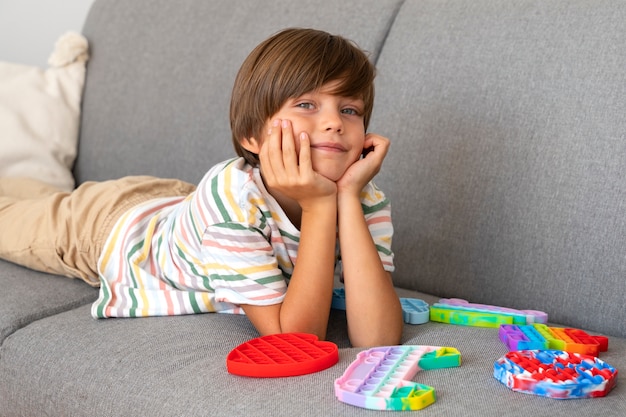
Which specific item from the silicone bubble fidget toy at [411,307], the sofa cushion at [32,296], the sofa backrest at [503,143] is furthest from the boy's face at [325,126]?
the sofa cushion at [32,296]

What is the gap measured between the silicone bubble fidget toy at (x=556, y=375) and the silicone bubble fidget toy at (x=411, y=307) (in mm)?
297

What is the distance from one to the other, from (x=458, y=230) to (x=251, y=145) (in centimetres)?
46

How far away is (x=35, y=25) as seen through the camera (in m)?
3.03

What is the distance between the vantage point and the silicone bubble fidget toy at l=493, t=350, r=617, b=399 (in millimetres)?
1001

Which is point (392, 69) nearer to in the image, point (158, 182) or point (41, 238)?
point (158, 182)

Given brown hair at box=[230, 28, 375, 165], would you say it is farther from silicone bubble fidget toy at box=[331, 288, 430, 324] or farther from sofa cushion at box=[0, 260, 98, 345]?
sofa cushion at box=[0, 260, 98, 345]

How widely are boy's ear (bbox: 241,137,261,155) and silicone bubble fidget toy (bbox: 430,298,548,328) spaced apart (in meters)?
0.40

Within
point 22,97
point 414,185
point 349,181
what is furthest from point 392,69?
point 22,97

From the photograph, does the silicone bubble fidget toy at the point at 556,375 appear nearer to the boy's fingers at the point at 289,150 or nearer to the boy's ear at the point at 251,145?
the boy's fingers at the point at 289,150

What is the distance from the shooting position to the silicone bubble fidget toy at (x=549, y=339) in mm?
1184

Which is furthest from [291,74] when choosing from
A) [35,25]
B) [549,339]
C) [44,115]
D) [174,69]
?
[35,25]

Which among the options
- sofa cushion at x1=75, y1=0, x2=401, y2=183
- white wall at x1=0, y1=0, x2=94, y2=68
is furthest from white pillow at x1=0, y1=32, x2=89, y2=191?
white wall at x1=0, y1=0, x2=94, y2=68

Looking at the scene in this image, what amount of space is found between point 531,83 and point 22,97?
1.40 meters

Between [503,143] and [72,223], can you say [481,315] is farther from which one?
[72,223]
